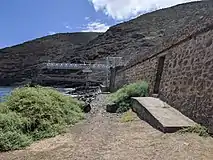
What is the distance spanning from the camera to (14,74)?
67000 millimetres

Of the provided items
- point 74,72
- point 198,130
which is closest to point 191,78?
point 198,130

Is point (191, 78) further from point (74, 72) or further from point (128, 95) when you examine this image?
point (74, 72)

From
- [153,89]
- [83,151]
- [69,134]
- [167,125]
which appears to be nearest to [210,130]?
[167,125]

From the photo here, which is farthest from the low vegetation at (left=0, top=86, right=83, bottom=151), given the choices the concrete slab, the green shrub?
the concrete slab

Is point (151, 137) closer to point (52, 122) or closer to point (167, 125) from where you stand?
point (167, 125)

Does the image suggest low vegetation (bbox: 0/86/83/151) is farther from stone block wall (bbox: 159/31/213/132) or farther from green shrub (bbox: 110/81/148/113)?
stone block wall (bbox: 159/31/213/132)

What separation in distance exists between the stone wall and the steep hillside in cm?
5320

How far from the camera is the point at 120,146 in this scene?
6.63 metres

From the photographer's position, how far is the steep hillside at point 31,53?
219 feet

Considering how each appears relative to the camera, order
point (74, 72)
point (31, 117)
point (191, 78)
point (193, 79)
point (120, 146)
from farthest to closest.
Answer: point (74, 72), point (31, 117), point (191, 78), point (193, 79), point (120, 146)

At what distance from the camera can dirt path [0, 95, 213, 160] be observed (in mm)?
5971

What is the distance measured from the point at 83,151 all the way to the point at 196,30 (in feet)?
15.0

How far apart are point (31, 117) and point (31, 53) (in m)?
70.8

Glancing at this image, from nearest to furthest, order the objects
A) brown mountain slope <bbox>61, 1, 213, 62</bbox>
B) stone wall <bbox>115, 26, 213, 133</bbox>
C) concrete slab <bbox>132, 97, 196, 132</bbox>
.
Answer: concrete slab <bbox>132, 97, 196, 132</bbox> < stone wall <bbox>115, 26, 213, 133</bbox> < brown mountain slope <bbox>61, 1, 213, 62</bbox>
